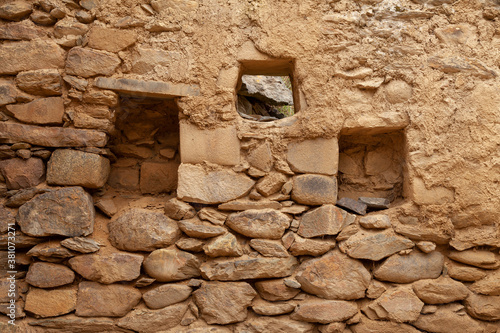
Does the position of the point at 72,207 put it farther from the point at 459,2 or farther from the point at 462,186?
the point at 459,2

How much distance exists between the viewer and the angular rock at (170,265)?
2162 mm

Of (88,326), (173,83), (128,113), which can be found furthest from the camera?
(128,113)

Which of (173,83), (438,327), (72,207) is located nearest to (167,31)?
(173,83)

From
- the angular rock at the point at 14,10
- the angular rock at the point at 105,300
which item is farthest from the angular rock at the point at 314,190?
the angular rock at the point at 14,10

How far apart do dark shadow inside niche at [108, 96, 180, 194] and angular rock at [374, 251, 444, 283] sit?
148 centimetres

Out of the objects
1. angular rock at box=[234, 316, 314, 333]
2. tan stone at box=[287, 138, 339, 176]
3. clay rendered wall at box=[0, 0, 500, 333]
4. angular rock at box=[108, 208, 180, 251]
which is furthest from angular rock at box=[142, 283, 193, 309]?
tan stone at box=[287, 138, 339, 176]

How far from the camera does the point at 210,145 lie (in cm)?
→ 228

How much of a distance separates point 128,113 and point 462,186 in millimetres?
2201

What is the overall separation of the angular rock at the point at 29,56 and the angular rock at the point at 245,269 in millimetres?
1609

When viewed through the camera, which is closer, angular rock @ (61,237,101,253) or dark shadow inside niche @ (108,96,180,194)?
angular rock @ (61,237,101,253)

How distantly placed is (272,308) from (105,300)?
3.23 ft

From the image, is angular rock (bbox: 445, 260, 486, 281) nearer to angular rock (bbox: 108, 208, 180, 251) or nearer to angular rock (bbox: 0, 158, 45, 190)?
angular rock (bbox: 108, 208, 180, 251)

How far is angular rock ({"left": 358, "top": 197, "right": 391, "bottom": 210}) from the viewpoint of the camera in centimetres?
232

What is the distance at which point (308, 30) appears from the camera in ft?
7.64
